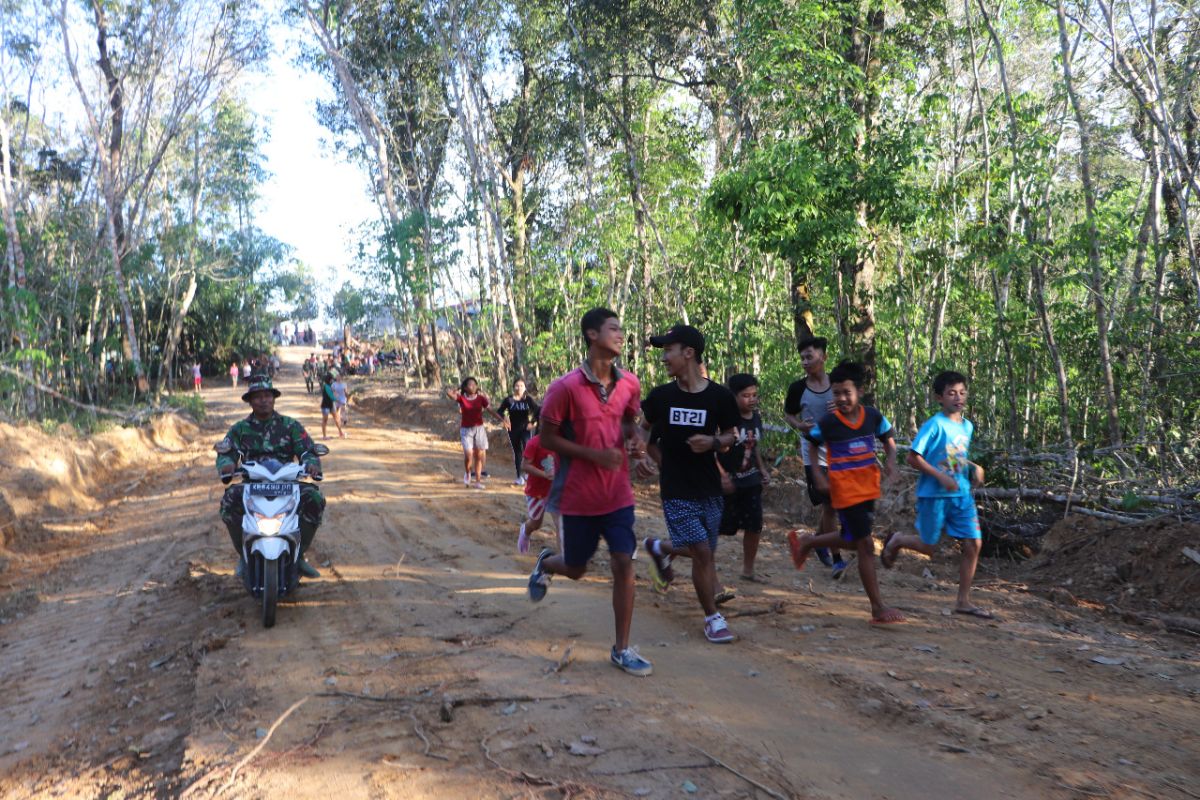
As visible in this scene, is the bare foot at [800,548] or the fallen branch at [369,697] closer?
the fallen branch at [369,697]

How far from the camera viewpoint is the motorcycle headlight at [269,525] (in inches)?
253

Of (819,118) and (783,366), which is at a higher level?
(819,118)

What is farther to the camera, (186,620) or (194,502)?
(194,502)

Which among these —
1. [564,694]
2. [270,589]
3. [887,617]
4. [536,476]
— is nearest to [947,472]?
[887,617]

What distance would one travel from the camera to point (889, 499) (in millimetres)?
10406

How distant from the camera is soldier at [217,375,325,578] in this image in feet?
22.5

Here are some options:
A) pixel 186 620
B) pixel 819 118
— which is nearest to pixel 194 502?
pixel 186 620

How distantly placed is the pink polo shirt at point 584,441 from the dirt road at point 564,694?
952 mm

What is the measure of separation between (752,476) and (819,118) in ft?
19.2

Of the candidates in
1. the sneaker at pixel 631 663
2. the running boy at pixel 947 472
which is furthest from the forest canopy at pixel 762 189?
the sneaker at pixel 631 663

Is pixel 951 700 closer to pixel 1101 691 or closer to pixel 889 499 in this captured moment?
pixel 1101 691

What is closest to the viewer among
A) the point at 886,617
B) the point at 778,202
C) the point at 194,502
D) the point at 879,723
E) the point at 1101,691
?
the point at 879,723

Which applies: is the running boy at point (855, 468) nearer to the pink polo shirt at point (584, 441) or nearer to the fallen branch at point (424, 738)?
the pink polo shirt at point (584, 441)

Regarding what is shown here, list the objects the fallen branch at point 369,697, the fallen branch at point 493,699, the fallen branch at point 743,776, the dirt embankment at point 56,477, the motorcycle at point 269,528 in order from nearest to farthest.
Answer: the fallen branch at point 743,776 → the fallen branch at point 493,699 → the fallen branch at point 369,697 → the motorcycle at point 269,528 → the dirt embankment at point 56,477
